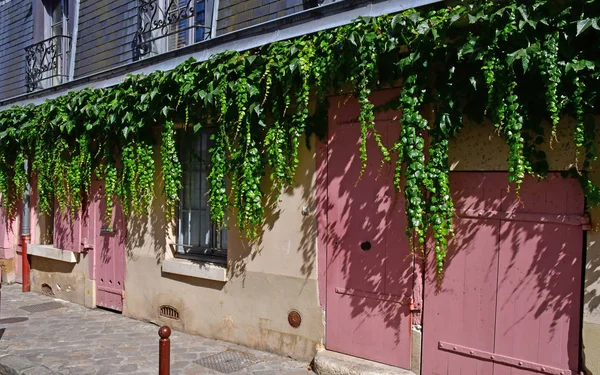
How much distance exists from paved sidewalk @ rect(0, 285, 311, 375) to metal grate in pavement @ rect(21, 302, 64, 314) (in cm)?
28

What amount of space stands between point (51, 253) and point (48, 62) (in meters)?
4.03

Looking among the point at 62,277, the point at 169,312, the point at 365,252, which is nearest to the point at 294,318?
the point at 365,252

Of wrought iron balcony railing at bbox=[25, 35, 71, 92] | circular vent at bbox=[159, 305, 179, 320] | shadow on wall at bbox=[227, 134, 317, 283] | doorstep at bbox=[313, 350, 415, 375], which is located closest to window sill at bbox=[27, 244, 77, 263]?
circular vent at bbox=[159, 305, 179, 320]

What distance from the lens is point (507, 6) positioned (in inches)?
149

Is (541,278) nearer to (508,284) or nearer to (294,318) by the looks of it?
(508,284)

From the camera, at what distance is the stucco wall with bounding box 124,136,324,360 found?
5449 mm

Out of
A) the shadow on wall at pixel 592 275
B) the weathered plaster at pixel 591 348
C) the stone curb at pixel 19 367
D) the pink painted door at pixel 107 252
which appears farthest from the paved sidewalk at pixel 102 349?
the shadow on wall at pixel 592 275

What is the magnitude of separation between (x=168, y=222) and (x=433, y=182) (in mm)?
3978

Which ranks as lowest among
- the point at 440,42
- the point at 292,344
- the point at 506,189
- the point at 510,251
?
the point at 292,344

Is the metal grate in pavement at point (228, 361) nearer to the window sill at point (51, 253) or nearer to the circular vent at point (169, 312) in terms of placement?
the circular vent at point (169, 312)

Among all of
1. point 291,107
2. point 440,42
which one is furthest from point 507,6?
point 291,107

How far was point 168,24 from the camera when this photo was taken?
7.59 meters

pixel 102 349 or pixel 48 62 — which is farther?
pixel 48 62

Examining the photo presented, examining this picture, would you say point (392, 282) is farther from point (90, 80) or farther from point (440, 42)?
point (90, 80)
